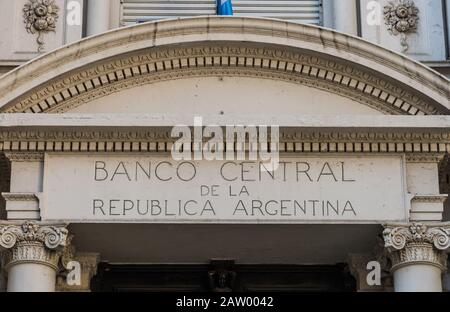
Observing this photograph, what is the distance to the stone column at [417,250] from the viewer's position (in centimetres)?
2145

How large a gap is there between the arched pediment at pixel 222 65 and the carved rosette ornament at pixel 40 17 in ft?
12.6

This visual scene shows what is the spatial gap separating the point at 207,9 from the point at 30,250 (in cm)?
707

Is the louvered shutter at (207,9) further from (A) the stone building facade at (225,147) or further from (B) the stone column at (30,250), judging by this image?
(B) the stone column at (30,250)

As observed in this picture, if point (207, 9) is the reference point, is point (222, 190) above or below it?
below

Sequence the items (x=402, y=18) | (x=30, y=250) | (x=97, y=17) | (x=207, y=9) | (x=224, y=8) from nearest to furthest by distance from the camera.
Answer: (x=30, y=250)
(x=224, y=8)
(x=97, y=17)
(x=402, y=18)
(x=207, y=9)

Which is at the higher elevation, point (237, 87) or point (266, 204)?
point (237, 87)

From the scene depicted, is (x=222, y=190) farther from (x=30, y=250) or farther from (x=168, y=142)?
(x=30, y=250)

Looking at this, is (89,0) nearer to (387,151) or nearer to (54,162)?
(54,162)

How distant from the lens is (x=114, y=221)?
2169 centimetres

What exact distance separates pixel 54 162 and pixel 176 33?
9.43 ft

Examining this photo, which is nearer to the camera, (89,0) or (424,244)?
(424,244)

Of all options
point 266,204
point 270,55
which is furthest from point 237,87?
point 266,204

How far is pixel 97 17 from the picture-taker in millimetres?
25750

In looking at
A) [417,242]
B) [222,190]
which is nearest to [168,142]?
[222,190]
